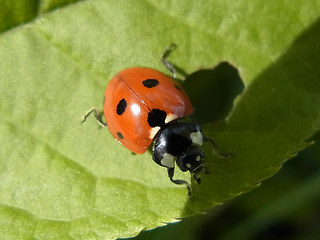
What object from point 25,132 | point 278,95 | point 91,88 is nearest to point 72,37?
point 91,88

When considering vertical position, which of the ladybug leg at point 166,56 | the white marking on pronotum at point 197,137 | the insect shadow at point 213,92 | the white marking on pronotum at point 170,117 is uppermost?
the ladybug leg at point 166,56

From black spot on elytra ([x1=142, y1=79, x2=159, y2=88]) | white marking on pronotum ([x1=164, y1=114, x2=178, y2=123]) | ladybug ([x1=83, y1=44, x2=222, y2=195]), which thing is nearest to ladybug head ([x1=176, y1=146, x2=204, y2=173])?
ladybug ([x1=83, y1=44, x2=222, y2=195])

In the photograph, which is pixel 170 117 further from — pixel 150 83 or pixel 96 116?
pixel 96 116

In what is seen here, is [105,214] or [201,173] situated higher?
[201,173]

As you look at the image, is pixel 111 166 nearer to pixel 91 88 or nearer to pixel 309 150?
pixel 91 88

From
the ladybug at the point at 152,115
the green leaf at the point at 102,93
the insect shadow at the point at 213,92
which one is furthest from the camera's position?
the insect shadow at the point at 213,92

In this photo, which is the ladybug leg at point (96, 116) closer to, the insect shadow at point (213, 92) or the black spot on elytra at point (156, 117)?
the black spot on elytra at point (156, 117)

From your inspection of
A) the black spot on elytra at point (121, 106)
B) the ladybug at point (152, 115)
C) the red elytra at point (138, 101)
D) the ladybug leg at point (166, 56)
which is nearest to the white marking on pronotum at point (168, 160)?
the ladybug at point (152, 115)

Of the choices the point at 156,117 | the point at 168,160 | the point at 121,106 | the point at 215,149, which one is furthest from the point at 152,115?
the point at 215,149
